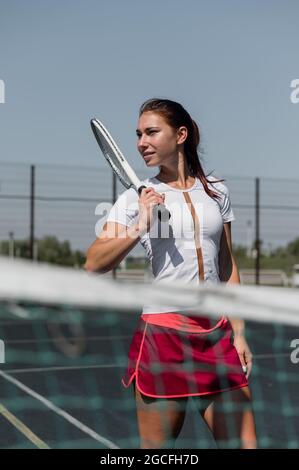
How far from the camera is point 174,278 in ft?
8.80

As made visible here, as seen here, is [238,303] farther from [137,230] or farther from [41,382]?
[41,382]

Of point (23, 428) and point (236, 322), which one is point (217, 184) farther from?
point (23, 428)

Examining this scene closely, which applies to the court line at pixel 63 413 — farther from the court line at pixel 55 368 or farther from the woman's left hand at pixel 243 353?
the woman's left hand at pixel 243 353

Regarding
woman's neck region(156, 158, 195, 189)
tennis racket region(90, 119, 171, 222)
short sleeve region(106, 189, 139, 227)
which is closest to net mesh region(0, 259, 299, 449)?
short sleeve region(106, 189, 139, 227)

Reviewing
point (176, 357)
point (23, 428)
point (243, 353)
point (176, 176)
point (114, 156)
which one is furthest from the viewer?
point (23, 428)

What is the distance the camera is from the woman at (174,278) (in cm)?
259

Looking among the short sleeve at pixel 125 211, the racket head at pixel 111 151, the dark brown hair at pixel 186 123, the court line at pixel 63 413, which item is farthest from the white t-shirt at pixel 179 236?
the court line at pixel 63 413

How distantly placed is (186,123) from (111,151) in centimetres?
64

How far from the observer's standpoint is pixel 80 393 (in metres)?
7.21

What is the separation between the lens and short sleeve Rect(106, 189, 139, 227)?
8.51ft

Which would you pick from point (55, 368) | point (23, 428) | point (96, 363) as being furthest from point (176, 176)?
point (96, 363)

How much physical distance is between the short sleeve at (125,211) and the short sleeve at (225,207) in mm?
383

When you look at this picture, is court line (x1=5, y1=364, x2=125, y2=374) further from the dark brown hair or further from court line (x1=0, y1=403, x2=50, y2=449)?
the dark brown hair
